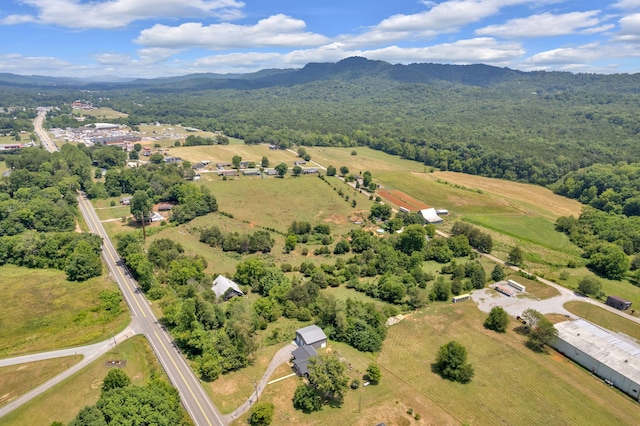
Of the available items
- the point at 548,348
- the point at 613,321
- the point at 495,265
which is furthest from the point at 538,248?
the point at 548,348

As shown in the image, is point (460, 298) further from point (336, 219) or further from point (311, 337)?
point (336, 219)

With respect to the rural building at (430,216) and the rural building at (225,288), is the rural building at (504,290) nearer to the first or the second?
the rural building at (430,216)

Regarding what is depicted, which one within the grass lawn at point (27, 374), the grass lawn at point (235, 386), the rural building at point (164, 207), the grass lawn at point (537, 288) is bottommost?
the grass lawn at point (537, 288)

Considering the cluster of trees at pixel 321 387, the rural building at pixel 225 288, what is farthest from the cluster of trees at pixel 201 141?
the cluster of trees at pixel 321 387

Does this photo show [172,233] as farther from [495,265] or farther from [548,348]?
[548,348]

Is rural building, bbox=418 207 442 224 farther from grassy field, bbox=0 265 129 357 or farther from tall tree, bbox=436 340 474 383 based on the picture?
grassy field, bbox=0 265 129 357
